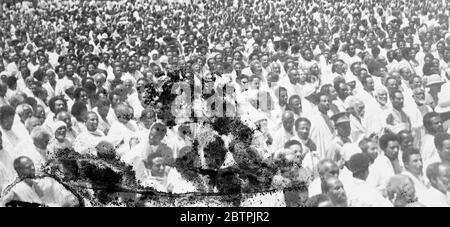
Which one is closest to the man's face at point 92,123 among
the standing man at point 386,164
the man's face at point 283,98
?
the man's face at point 283,98

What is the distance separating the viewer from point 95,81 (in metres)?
3.68

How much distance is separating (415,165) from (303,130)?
2.69 feet

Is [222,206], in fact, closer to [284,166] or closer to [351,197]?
[284,166]

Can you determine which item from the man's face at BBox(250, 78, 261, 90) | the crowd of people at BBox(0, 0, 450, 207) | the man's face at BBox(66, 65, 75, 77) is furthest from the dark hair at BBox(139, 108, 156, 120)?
the man's face at BBox(250, 78, 261, 90)

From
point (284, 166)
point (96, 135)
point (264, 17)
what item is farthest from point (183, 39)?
point (284, 166)

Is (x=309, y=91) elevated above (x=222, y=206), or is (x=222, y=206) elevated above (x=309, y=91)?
(x=309, y=91)

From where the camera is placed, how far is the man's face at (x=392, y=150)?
345 cm

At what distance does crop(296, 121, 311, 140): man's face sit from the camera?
11.6ft

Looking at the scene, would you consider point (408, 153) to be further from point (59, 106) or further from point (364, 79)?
point (59, 106)

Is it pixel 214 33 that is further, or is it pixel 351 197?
pixel 214 33

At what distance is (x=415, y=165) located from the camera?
11.2 ft
